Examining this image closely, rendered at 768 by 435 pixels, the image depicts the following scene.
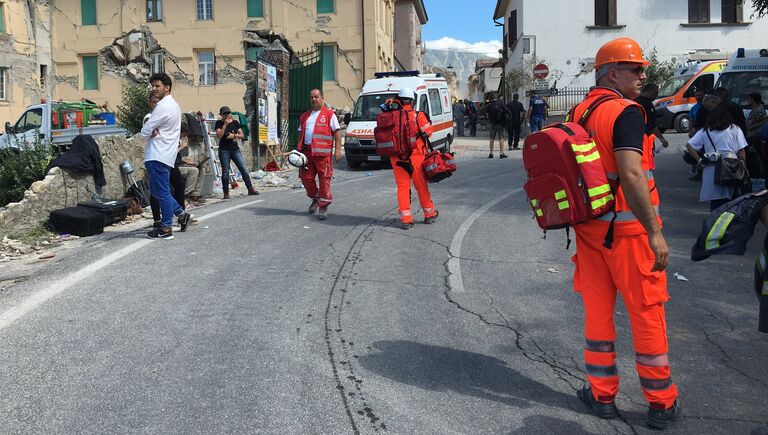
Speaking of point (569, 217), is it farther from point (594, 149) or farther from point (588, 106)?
point (588, 106)

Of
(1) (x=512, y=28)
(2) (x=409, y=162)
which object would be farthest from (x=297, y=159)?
(1) (x=512, y=28)

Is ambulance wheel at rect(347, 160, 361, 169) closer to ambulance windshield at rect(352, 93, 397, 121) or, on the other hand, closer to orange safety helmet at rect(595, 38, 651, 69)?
ambulance windshield at rect(352, 93, 397, 121)

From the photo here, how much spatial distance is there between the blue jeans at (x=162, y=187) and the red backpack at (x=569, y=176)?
227 inches

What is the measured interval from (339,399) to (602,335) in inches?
59.0

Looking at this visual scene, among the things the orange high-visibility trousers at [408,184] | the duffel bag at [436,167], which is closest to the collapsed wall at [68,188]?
the orange high-visibility trousers at [408,184]

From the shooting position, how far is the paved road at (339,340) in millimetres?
3947

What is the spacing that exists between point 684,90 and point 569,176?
23453 millimetres

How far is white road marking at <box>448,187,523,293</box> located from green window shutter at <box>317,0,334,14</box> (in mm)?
23957

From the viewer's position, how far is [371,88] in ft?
69.7

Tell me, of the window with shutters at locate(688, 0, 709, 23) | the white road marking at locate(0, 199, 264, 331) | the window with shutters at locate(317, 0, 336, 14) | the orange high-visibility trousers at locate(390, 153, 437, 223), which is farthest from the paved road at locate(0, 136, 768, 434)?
the window with shutters at locate(688, 0, 709, 23)

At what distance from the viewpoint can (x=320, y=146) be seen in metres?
10.3

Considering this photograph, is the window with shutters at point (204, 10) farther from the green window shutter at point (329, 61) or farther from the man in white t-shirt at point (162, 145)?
the man in white t-shirt at point (162, 145)

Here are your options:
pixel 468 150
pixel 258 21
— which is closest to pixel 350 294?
pixel 468 150

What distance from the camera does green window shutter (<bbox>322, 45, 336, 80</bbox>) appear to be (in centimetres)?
3472
